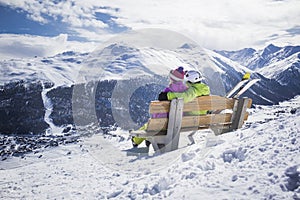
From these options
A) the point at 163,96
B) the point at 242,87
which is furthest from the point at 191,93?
the point at 242,87

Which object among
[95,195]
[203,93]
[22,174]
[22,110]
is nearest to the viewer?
[95,195]

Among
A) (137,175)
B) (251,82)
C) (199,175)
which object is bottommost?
(137,175)

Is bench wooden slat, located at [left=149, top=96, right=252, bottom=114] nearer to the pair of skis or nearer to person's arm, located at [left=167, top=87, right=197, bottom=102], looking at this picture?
person's arm, located at [left=167, top=87, right=197, bottom=102]

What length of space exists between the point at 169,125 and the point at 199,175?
306 cm

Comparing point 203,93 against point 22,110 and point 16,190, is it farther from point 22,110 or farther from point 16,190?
point 22,110

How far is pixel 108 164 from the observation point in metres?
7.74

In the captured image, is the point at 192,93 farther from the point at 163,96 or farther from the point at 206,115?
the point at 206,115

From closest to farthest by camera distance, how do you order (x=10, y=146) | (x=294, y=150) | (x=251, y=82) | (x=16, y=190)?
(x=294, y=150) < (x=16, y=190) < (x=251, y=82) < (x=10, y=146)

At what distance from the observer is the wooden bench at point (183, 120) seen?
24.5 ft

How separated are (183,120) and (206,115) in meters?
0.80

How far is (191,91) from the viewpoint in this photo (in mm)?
7754

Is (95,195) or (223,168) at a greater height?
(223,168)

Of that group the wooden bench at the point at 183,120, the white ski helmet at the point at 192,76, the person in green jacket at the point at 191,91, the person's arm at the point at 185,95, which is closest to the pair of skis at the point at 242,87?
the wooden bench at the point at 183,120

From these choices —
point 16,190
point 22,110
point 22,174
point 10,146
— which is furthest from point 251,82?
point 22,110
